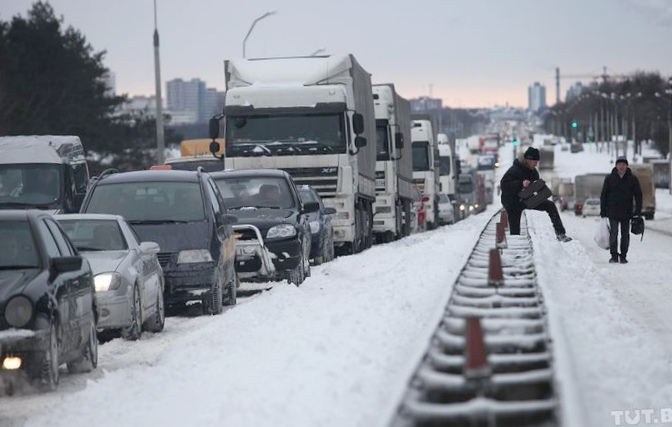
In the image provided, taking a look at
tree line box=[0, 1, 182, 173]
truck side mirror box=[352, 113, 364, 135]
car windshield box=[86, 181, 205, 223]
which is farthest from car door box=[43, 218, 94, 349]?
tree line box=[0, 1, 182, 173]

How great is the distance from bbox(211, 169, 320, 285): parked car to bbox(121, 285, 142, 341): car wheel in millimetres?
6030

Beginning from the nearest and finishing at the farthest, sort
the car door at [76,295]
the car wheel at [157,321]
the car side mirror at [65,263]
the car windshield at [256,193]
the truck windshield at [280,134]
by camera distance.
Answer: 1. the car side mirror at [65,263]
2. the car door at [76,295]
3. the car wheel at [157,321]
4. the car windshield at [256,193]
5. the truck windshield at [280,134]

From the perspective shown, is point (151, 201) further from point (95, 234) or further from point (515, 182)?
point (515, 182)

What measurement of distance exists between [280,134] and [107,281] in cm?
1562

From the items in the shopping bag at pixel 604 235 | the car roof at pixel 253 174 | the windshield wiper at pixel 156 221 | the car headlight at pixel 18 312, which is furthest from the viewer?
the shopping bag at pixel 604 235

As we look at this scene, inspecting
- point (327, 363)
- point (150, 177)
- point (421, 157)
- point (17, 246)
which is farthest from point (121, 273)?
point (421, 157)

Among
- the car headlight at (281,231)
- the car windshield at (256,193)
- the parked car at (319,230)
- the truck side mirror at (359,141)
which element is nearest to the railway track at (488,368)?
the car headlight at (281,231)

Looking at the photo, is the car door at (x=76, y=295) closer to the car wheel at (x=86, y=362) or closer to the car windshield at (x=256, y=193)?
the car wheel at (x=86, y=362)

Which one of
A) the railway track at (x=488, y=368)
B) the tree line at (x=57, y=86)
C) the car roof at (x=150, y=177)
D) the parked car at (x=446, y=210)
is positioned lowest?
the parked car at (x=446, y=210)

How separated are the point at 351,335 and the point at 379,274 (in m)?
10.1

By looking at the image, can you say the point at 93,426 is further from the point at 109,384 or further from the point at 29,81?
the point at 29,81

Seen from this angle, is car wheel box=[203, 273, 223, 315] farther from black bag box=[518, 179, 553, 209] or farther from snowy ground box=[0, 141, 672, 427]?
black bag box=[518, 179, 553, 209]

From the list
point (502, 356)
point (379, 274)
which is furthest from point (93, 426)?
point (379, 274)

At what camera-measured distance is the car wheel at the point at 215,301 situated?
17469 mm
